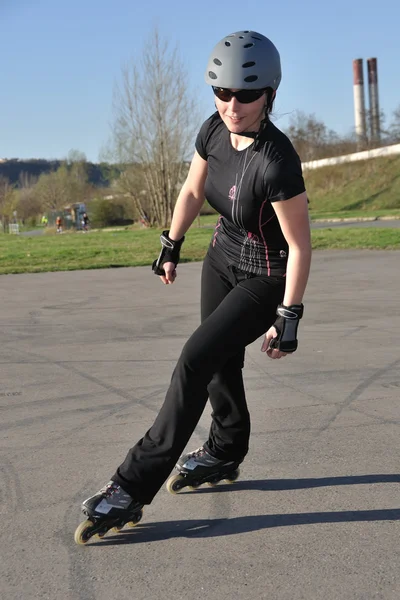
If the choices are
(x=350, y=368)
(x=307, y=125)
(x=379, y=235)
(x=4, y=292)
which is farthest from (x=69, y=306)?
(x=307, y=125)

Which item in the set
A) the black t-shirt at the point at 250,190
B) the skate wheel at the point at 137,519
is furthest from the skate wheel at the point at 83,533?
the black t-shirt at the point at 250,190

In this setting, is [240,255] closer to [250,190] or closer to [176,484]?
[250,190]

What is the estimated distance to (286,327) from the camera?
129 inches

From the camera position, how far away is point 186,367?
3.20 m

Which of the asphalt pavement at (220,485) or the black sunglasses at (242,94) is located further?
the black sunglasses at (242,94)

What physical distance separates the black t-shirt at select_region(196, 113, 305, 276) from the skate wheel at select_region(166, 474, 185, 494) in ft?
3.39

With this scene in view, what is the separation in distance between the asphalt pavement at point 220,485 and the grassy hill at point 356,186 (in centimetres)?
5025

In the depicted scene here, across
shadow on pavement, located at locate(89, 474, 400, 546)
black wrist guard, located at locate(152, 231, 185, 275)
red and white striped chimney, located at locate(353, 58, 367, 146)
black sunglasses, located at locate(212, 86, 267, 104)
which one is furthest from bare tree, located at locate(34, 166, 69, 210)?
shadow on pavement, located at locate(89, 474, 400, 546)

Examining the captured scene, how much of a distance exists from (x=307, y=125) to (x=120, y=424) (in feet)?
270

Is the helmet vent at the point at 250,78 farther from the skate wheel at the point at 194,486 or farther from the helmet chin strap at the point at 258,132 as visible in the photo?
the skate wheel at the point at 194,486

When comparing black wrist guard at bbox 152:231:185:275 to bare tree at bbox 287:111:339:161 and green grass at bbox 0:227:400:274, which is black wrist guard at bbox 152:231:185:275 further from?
bare tree at bbox 287:111:339:161

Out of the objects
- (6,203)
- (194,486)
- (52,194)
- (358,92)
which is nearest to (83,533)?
(194,486)

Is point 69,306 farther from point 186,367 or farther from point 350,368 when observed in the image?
point 186,367

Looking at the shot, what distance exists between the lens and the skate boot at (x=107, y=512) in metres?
3.12
